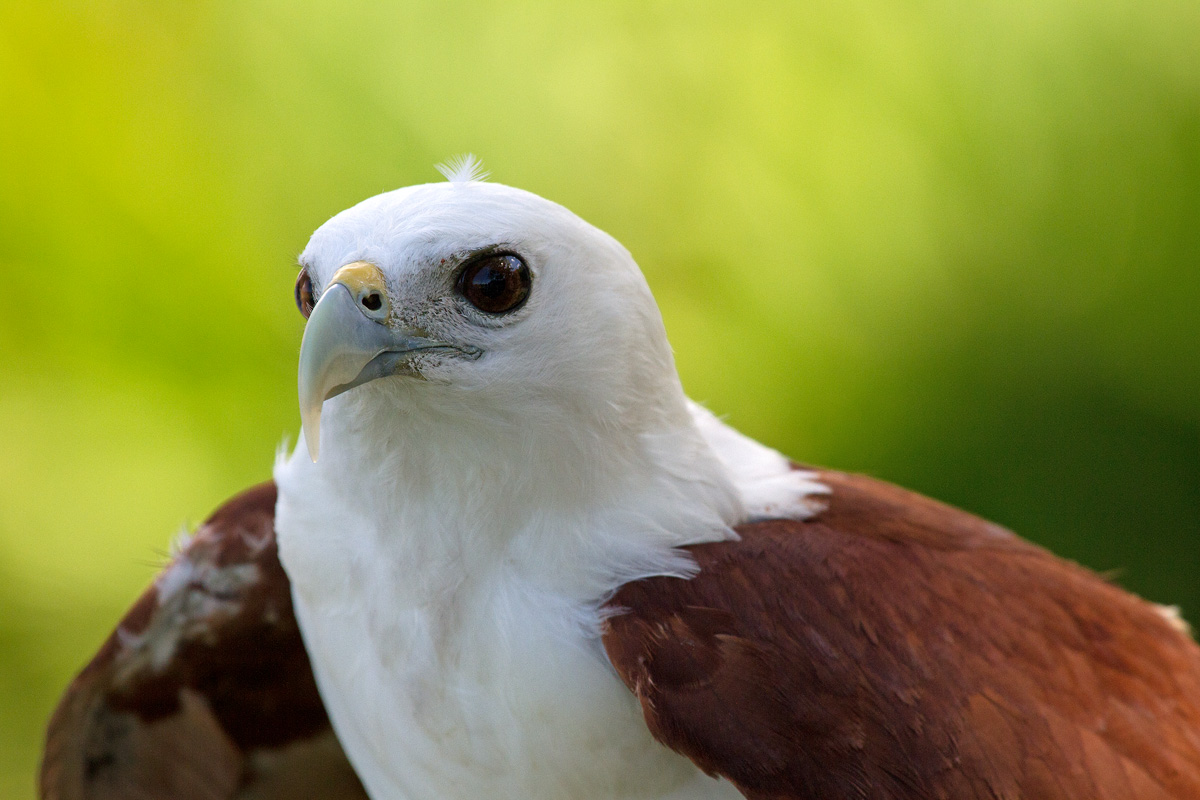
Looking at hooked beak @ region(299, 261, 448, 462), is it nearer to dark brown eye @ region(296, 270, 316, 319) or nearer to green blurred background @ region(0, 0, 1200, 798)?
dark brown eye @ region(296, 270, 316, 319)

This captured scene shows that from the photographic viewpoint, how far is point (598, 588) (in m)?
1.44

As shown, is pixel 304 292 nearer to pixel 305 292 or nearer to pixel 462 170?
pixel 305 292

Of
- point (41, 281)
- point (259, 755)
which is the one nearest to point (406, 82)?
point (41, 281)

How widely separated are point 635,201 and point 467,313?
1.98 meters

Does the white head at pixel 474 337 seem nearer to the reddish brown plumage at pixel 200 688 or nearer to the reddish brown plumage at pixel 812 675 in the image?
the reddish brown plumage at pixel 812 675

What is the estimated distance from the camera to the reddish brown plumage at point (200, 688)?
1.83m

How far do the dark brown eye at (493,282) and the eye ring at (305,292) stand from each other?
0.21 metres

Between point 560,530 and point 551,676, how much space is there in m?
0.18

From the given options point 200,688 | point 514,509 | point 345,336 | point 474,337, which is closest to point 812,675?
point 514,509

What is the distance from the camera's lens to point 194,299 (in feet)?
10.8

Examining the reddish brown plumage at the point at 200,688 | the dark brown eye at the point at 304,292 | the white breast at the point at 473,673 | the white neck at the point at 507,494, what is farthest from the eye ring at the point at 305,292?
the reddish brown plumage at the point at 200,688

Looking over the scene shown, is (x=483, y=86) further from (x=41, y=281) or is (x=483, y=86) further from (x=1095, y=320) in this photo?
(x=1095, y=320)

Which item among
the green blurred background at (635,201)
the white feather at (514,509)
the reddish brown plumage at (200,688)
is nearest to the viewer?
the white feather at (514,509)

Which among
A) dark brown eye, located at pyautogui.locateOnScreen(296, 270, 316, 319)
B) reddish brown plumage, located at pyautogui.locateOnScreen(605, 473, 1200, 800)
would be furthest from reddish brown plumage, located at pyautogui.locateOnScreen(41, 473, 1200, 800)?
dark brown eye, located at pyautogui.locateOnScreen(296, 270, 316, 319)
